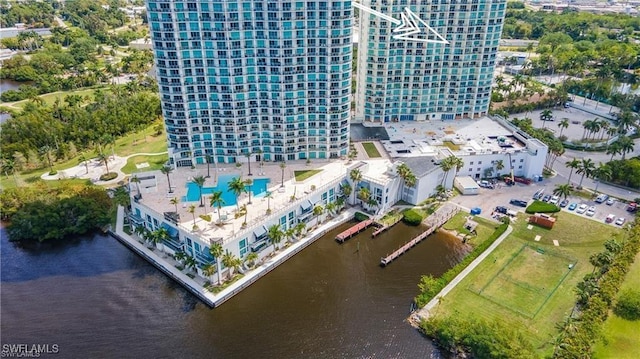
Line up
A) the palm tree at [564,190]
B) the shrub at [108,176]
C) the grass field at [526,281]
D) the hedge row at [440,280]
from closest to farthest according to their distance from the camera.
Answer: the grass field at [526,281]
the hedge row at [440,280]
the palm tree at [564,190]
the shrub at [108,176]

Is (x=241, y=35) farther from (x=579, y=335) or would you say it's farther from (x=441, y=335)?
(x=579, y=335)

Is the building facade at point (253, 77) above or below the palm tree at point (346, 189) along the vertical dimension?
above

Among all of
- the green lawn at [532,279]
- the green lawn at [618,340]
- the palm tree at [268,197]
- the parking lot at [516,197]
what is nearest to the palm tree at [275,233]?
the palm tree at [268,197]

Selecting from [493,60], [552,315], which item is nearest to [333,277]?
[552,315]

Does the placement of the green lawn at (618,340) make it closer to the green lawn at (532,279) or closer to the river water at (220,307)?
the green lawn at (532,279)

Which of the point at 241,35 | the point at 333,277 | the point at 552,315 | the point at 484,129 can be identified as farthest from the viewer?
the point at 484,129

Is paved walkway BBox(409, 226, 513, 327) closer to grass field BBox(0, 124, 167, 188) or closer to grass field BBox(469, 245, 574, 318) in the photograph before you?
grass field BBox(469, 245, 574, 318)
